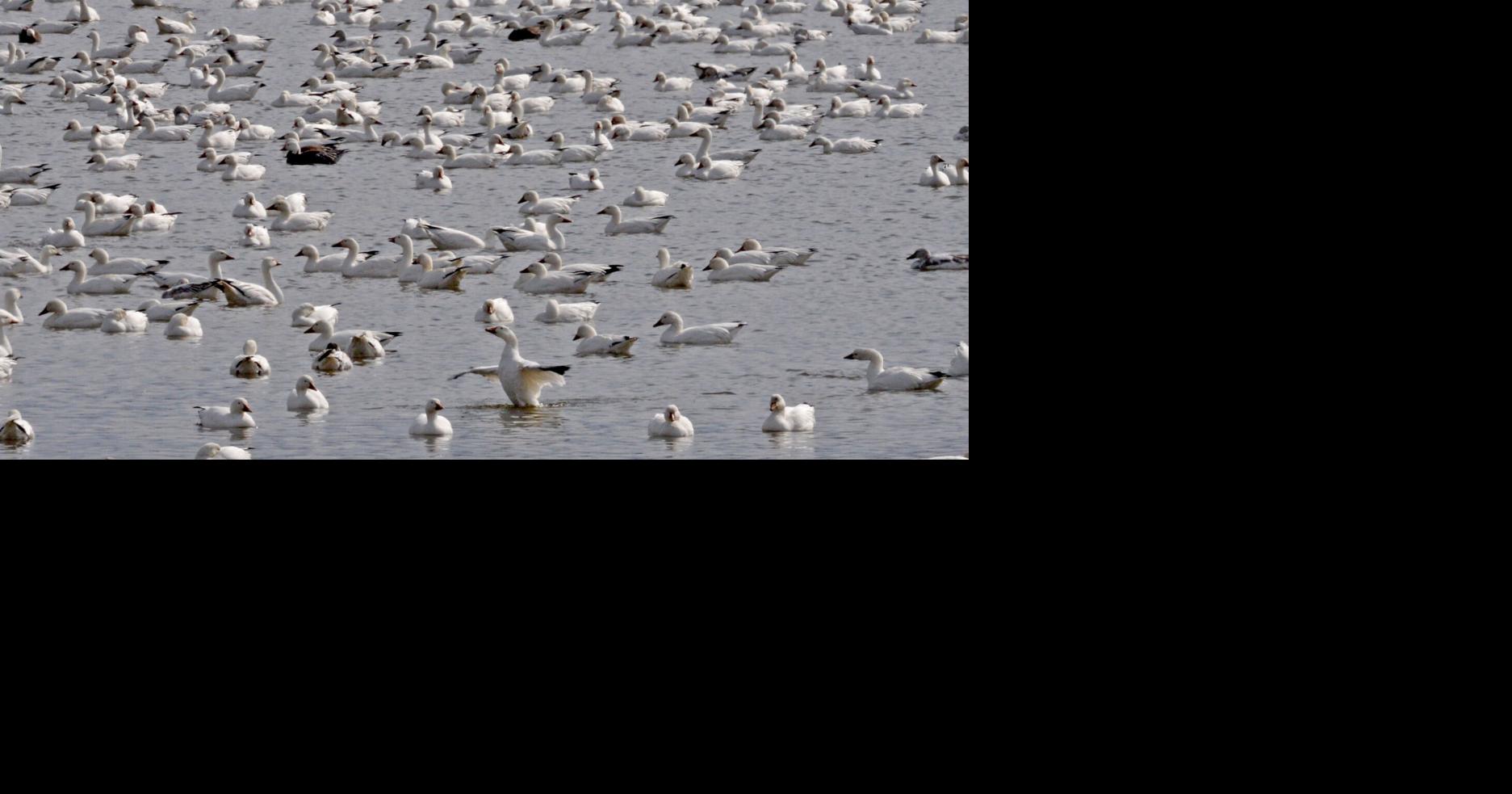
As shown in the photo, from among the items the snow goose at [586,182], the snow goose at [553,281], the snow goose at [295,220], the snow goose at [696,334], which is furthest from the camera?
the snow goose at [586,182]

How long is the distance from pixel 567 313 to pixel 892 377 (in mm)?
2023

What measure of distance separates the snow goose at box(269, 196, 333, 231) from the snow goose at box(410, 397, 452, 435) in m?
4.47

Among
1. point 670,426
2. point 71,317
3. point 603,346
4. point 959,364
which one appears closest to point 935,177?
point 603,346

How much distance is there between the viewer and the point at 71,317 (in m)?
9.36

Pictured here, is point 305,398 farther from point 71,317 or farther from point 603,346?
point 71,317

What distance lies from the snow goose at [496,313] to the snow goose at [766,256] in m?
1.19

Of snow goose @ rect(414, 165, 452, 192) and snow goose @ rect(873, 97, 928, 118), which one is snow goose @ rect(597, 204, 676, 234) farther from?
snow goose @ rect(873, 97, 928, 118)

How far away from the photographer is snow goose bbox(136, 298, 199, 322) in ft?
31.2

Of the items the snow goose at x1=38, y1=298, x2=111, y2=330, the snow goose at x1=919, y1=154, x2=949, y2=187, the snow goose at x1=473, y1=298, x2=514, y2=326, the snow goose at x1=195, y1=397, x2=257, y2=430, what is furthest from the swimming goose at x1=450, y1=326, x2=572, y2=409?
the snow goose at x1=919, y1=154, x2=949, y2=187

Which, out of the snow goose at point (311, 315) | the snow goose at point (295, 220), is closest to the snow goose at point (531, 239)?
the snow goose at point (295, 220)

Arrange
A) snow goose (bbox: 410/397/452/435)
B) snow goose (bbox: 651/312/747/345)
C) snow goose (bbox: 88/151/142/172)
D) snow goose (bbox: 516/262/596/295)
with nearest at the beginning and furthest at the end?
snow goose (bbox: 410/397/452/435), snow goose (bbox: 651/312/747/345), snow goose (bbox: 516/262/596/295), snow goose (bbox: 88/151/142/172)

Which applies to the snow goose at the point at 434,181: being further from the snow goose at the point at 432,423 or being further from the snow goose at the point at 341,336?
the snow goose at the point at 432,423

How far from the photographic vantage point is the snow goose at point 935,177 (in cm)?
1244

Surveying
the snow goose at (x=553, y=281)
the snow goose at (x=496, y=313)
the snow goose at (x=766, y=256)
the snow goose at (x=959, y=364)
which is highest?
the snow goose at (x=766, y=256)
